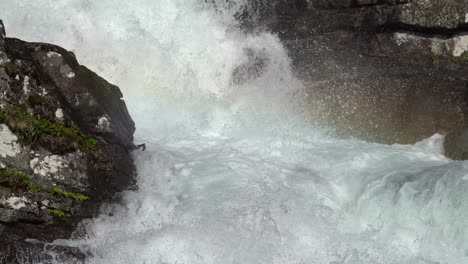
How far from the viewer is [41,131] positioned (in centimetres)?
744

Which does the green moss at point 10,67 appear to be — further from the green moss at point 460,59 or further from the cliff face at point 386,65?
the green moss at point 460,59

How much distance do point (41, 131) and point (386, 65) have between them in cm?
Result: 749

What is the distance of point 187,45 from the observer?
491 inches

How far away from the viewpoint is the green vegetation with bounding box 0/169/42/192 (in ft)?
23.2

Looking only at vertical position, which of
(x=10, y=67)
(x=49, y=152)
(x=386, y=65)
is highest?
(x=10, y=67)

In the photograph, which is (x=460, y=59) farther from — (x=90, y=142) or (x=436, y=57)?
(x=90, y=142)

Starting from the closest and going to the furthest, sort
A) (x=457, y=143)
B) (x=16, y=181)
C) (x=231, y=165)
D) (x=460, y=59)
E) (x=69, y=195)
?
1. (x=16, y=181)
2. (x=69, y=195)
3. (x=231, y=165)
4. (x=457, y=143)
5. (x=460, y=59)

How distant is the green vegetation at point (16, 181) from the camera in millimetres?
7086

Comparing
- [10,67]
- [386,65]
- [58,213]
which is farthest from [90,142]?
[386,65]

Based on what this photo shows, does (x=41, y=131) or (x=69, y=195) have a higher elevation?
(x=41, y=131)

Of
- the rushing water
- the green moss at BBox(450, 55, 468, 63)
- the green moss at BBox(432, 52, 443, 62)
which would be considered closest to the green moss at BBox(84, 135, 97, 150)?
the rushing water

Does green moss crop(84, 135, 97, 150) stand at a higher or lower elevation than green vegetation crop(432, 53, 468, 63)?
lower

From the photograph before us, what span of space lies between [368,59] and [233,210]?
567 cm

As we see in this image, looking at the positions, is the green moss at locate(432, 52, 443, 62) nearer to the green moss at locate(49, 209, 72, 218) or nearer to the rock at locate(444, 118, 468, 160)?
the rock at locate(444, 118, 468, 160)
